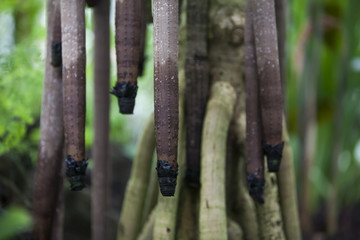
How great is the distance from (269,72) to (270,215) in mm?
1028

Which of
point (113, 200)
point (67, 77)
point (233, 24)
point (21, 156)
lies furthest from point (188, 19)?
point (113, 200)

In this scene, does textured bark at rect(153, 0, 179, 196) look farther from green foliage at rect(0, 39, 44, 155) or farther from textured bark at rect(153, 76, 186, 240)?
green foliage at rect(0, 39, 44, 155)

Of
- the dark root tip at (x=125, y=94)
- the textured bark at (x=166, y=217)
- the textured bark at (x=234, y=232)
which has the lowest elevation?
the textured bark at (x=234, y=232)

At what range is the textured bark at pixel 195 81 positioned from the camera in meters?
2.70

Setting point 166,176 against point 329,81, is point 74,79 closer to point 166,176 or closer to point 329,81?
point 166,176

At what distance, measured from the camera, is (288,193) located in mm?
2838

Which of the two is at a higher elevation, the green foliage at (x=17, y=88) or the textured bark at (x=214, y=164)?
the green foliage at (x=17, y=88)

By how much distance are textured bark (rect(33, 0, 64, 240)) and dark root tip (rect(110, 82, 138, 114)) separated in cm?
71

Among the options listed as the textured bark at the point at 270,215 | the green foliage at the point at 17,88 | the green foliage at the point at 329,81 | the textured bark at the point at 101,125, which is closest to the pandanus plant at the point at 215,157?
the textured bark at the point at 270,215

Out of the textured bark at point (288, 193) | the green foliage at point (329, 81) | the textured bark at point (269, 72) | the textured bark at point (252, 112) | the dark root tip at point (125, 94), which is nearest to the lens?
the dark root tip at point (125, 94)

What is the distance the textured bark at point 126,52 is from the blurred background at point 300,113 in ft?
3.71

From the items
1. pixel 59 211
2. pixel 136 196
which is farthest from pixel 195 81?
pixel 59 211

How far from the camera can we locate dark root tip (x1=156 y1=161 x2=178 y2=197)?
1.89 m

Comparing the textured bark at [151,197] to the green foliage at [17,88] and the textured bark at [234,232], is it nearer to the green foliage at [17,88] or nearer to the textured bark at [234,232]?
the textured bark at [234,232]
